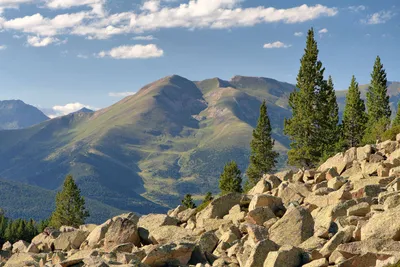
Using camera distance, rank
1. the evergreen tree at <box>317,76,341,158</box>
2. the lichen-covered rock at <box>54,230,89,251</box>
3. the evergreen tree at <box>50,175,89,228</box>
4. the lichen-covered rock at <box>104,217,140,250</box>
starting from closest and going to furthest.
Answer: the lichen-covered rock at <box>104,217,140,250</box> → the lichen-covered rock at <box>54,230,89,251</box> → the evergreen tree at <box>317,76,341,158</box> → the evergreen tree at <box>50,175,89,228</box>

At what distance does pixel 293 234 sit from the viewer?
27375 mm

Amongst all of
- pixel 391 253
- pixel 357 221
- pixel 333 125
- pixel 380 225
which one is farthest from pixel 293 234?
→ pixel 333 125

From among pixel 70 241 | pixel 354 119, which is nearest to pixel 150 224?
pixel 70 241

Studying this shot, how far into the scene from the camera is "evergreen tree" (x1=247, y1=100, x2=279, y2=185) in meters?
106

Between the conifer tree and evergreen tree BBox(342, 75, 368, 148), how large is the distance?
64.7ft

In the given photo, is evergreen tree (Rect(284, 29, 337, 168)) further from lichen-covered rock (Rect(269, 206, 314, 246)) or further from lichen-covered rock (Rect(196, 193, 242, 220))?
lichen-covered rock (Rect(269, 206, 314, 246))

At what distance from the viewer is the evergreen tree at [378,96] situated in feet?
392

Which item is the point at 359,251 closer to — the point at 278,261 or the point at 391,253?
the point at 391,253

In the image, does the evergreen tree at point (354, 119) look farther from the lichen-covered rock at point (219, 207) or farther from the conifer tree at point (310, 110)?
the lichen-covered rock at point (219, 207)

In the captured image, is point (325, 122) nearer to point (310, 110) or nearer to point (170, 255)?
point (310, 110)

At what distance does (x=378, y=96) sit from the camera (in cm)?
12275

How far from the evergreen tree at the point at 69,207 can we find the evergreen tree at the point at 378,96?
78527mm

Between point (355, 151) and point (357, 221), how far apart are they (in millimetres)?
20524

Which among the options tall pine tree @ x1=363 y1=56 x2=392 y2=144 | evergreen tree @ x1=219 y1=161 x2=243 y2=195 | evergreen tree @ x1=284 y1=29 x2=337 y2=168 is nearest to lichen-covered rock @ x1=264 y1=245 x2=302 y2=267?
evergreen tree @ x1=284 y1=29 x2=337 y2=168
